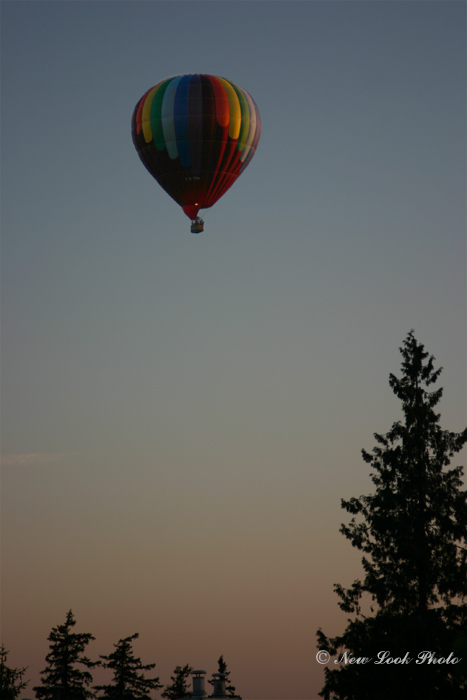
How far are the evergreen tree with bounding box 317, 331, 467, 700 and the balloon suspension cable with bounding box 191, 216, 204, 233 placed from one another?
1933 cm

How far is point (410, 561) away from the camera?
52.6 m

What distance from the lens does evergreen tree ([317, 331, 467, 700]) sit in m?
49.7

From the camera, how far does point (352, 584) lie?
181ft

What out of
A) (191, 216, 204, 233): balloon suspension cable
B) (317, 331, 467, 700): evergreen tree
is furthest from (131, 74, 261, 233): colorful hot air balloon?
(317, 331, 467, 700): evergreen tree

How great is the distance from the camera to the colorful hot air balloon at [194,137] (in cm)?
7231

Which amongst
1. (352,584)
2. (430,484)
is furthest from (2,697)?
(430,484)

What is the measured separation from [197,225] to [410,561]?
26.3m

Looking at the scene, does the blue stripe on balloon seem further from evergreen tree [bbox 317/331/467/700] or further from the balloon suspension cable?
evergreen tree [bbox 317/331/467/700]

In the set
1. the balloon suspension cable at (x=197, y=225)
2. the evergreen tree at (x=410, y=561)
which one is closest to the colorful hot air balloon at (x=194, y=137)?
the balloon suspension cable at (x=197, y=225)

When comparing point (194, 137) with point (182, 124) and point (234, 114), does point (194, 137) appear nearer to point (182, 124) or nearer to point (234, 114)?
point (182, 124)

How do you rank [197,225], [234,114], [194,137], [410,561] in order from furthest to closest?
[234,114]
[197,225]
[194,137]
[410,561]

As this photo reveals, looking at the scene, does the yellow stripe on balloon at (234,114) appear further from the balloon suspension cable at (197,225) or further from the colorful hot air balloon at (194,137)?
the balloon suspension cable at (197,225)

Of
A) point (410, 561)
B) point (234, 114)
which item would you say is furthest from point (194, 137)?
point (410, 561)

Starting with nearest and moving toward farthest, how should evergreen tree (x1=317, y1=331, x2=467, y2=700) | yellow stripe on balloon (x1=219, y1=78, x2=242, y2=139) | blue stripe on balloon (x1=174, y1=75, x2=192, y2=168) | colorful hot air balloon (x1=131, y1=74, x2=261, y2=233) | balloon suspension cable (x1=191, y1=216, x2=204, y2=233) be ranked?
evergreen tree (x1=317, y1=331, x2=467, y2=700) < blue stripe on balloon (x1=174, y1=75, x2=192, y2=168) < colorful hot air balloon (x1=131, y1=74, x2=261, y2=233) < balloon suspension cable (x1=191, y1=216, x2=204, y2=233) < yellow stripe on balloon (x1=219, y1=78, x2=242, y2=139)
